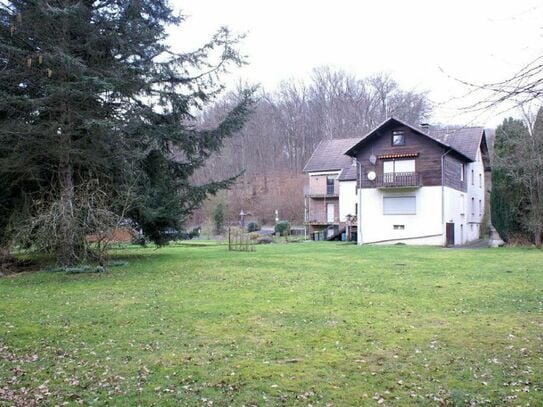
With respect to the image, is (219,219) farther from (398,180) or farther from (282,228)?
(398,180)

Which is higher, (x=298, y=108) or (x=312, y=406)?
(x=298, y=108)

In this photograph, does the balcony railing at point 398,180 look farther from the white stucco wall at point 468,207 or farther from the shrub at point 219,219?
the shrub at point 219,219

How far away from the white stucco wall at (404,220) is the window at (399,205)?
7.4 inches

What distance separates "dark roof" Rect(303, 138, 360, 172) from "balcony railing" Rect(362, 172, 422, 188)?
30.2 feet

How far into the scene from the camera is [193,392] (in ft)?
15.9

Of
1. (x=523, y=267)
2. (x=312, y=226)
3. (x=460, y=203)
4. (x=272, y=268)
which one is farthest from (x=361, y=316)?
(x=312, y=226)

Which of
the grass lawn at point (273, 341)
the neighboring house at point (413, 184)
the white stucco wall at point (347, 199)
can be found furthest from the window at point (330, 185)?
the grass lawn at point (273, 341)

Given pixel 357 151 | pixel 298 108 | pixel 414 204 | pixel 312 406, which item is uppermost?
pixel 298 108

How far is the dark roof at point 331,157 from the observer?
132 feet

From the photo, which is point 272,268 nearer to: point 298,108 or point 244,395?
point 244,395

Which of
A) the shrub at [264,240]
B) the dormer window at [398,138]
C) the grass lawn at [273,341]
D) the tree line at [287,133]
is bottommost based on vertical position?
the grass lawn at [273,341]

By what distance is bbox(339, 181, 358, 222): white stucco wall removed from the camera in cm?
3695

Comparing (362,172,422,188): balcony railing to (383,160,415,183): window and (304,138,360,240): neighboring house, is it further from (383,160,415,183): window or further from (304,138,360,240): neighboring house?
(304,138,360,240): neighboring house

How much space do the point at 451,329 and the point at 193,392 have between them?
4.19 m
